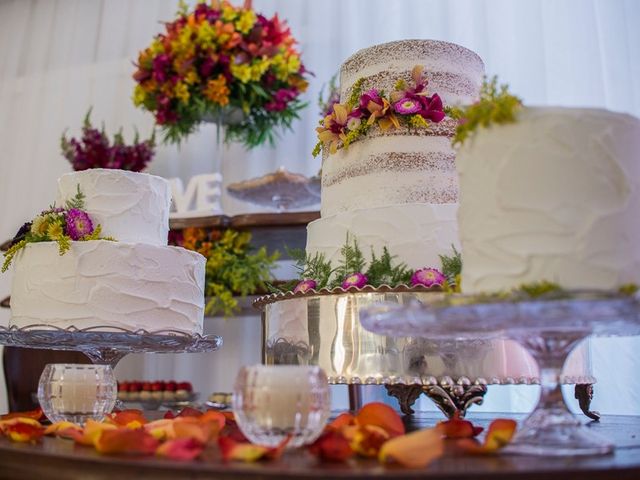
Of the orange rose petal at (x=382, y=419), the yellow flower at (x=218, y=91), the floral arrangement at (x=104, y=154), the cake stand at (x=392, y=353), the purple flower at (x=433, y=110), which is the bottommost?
the orange rose petal at (x=382, y=419)

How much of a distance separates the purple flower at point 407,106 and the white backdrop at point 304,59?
1.43 m

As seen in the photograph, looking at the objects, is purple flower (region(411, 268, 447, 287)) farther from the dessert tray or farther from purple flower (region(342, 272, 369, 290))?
the dessert tray

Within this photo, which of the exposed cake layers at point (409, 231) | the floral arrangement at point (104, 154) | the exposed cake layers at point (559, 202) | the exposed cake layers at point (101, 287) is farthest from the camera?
the floral arrangement at point (104, 154)

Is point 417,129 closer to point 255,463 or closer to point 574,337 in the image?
point 574,337

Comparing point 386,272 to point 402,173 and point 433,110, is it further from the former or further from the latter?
point 433,110

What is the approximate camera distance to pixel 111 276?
143 cm

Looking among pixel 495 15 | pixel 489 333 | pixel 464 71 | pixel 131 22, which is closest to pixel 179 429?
pixel 489 333

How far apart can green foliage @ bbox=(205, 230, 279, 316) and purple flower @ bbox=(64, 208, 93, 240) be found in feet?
3.09

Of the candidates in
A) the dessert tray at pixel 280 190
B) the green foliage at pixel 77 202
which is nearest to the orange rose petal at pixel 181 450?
the green foliage at pixel 77 202

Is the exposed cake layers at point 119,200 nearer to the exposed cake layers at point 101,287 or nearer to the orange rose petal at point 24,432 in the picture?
the exposed cake layers at point 101,287

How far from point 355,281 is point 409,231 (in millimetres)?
138

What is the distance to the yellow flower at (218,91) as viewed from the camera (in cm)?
266

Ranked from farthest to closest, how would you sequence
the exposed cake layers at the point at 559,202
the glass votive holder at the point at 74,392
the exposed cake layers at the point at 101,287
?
the exposed cake layers at the point at 101,287
the glass votive holder at the point at 74,392
the exposed cake layers at the point at 559,202

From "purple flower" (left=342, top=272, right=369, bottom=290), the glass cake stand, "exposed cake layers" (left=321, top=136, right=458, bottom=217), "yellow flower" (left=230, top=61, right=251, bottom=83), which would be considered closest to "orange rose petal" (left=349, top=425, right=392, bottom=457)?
the glass cake stand
